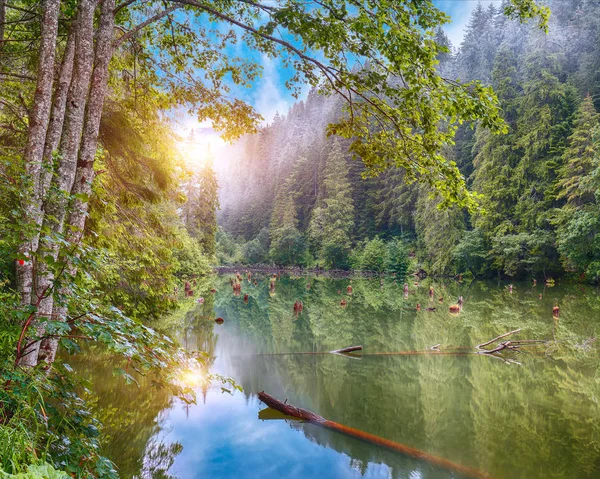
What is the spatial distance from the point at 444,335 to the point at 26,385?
12.6m

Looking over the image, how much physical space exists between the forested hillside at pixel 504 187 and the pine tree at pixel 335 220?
0.54 ft

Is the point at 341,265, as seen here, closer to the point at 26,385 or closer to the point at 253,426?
the point at 253,426

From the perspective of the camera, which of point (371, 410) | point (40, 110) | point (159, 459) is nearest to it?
point (40, 110)

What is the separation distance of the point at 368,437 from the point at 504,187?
34.7 m

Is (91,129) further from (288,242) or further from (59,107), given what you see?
(288,242)

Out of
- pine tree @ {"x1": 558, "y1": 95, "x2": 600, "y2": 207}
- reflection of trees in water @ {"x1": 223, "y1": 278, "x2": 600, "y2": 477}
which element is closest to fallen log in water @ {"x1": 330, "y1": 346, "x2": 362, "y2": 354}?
reflection of trees in water @ {"x1": 223, "y1": 278, "x2": 600, "y2": 477}

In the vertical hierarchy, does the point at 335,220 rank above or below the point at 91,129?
above

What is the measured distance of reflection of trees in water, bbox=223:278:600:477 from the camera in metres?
5.50

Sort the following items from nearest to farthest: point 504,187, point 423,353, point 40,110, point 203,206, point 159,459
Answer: point 40,110, point 159,459, point 423,353, point 504,187, point 203,206

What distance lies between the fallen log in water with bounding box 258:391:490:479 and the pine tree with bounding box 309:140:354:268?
149ft

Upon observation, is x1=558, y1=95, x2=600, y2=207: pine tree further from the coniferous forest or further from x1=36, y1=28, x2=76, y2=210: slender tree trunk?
x1=36, y1=28, x2=76, y2=210: slender tree trunk

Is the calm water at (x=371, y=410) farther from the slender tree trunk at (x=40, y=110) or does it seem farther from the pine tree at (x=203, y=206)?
the pine tree at (x=203, y=206)

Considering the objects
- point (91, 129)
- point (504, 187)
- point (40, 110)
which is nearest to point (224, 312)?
point (91, 129)

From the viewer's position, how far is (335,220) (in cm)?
5444
